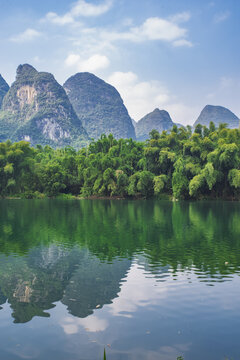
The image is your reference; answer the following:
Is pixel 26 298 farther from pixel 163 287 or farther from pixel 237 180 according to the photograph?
pixel 237 180

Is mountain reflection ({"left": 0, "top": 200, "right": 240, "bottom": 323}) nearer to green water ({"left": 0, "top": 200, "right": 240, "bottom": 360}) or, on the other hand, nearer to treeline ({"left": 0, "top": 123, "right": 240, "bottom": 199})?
green water ({"left": 0, "top": 200, "right": 240, "bottom": 360})

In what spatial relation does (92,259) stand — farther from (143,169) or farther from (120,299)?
(143,169)

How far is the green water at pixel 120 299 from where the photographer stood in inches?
225

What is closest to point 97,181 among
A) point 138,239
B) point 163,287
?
point 138,239

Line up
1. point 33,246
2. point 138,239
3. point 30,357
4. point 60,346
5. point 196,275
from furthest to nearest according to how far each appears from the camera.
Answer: point 138,239, point 33,246, point 196,275, point 60,346, point 30,357

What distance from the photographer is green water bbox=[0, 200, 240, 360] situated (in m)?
5.70

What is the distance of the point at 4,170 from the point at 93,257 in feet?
162

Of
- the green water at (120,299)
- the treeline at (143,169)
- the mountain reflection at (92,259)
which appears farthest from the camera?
the treeline at (143,169)

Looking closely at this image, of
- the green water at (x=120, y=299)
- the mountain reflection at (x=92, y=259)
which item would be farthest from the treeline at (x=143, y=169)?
the green water at (x=120, y=299)

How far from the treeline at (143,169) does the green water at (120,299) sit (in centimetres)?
3587

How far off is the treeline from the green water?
118 ft

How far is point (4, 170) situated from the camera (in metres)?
57.5

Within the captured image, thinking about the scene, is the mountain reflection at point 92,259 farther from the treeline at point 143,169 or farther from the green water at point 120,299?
the treeline at point 143,169

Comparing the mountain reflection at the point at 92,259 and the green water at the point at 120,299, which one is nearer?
the green water at the point at 120,299
